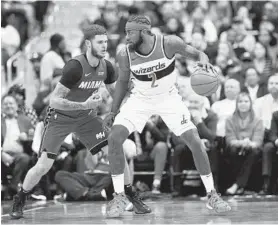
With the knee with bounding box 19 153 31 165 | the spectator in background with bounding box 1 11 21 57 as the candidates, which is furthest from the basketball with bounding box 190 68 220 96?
the spectator in background with bounding box 1 11 21 57

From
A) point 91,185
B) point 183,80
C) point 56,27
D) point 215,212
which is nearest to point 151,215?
point 215,212

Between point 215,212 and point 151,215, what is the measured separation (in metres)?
0.73

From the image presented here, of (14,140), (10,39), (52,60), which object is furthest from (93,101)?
(10,39)

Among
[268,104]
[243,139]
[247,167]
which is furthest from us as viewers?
[268,104]

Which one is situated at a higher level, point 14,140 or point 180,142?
point 14,140

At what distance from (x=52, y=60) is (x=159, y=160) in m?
3.09

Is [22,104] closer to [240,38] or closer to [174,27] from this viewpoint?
[174,27]

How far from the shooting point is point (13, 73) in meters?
15.7

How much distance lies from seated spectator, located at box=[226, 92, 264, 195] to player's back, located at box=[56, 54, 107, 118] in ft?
10.6

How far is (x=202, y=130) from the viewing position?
38.5ft

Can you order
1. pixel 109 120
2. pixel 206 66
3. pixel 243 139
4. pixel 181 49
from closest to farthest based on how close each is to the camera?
pixel 206 66
pixel 181 49
pixel 109 120
pixel 243 139

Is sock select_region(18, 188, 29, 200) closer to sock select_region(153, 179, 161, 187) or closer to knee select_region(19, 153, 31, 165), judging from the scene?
knee select_region(19, 153, 31, 165)

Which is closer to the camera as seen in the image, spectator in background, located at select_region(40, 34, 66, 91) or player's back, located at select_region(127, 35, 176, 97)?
player's back, located at select_region(127, 35, 176, 97)

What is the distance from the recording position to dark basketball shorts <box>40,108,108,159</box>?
9.02 meters
